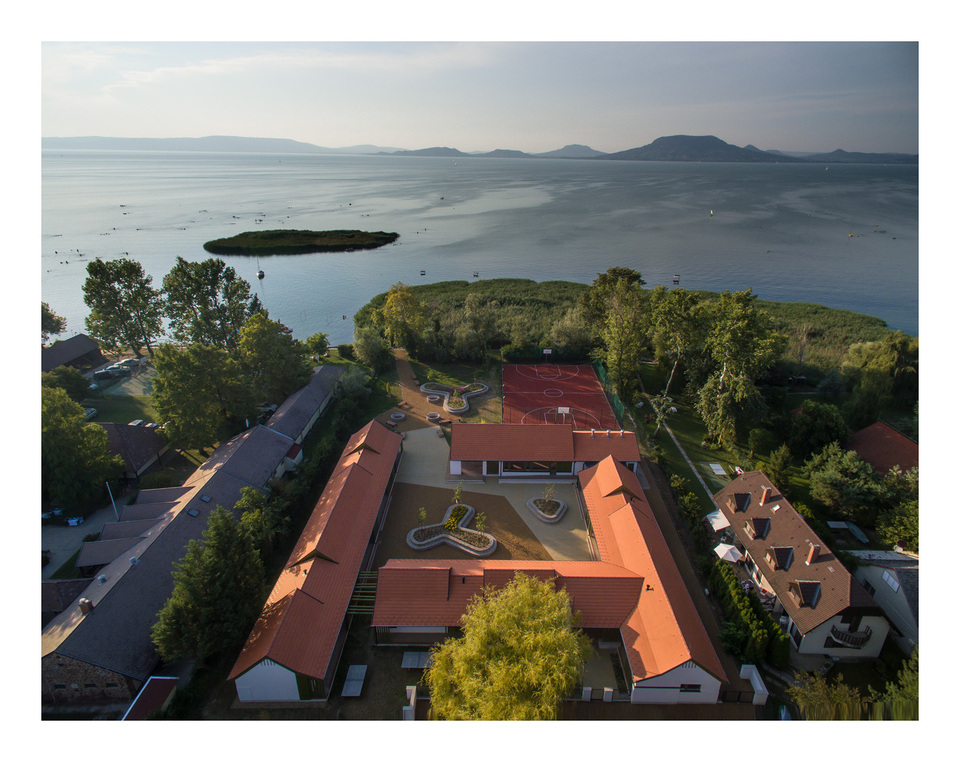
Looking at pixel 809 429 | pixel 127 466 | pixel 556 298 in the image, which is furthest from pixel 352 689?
pixel 556 298

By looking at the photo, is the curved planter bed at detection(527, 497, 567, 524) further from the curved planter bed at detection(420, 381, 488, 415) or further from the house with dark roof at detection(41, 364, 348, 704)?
the house with dark roof at detection(41, 364, 348, 704)

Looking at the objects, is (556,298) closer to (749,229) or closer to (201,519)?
(201,519)

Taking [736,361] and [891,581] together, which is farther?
[736,361]

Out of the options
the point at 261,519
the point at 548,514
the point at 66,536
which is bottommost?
the point at 66,536

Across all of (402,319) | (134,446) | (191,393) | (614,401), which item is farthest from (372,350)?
(614,401)

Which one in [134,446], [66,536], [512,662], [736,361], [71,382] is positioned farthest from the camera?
[71,382]

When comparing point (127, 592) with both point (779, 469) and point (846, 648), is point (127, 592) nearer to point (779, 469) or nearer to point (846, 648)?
point (846, 648)

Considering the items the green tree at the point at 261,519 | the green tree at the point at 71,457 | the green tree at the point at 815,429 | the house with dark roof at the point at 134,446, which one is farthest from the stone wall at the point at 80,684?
the green tree at the point at 815,429
